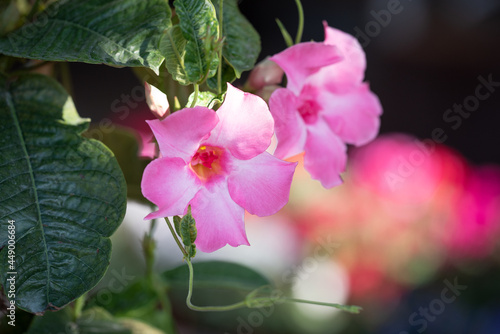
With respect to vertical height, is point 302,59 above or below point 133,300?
above

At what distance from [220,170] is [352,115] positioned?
0.18 meters

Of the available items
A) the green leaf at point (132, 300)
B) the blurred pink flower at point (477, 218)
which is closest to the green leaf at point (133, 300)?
the green leaf at point (132, 300)

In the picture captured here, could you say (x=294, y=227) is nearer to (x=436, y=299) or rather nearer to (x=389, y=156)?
(x=389, y=156)

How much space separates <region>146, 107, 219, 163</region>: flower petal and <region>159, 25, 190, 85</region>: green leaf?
2 centimetres

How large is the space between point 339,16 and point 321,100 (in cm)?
245

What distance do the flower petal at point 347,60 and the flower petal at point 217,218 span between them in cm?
18

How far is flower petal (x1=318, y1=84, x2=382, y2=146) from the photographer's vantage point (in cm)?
51

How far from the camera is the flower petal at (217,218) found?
1.21ft

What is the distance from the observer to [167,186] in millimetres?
356

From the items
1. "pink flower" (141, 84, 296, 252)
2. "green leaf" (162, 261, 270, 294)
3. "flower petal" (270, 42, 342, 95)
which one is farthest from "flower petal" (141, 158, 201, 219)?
"green leaf" (162, 261, 270, 294)

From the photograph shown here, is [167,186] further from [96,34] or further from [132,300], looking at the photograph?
[132,300]

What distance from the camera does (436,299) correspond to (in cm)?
156

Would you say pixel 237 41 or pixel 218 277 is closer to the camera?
pixel 237 41

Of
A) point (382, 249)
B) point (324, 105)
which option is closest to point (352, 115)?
point (324, 105)
